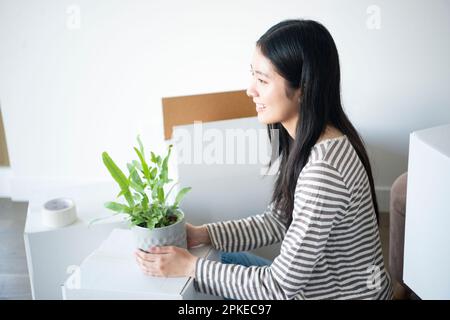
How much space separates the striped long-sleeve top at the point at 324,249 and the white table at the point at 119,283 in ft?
0.19

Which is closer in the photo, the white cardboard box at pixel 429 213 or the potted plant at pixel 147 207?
the white cardboard box at pixel 429 213

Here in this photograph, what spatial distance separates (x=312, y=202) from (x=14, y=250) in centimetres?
153

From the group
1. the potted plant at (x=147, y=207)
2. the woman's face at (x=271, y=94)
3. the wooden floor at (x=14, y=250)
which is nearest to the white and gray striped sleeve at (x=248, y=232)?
the potted plant at (x=147, y=207)

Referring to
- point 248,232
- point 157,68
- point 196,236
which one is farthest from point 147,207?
point 157,68

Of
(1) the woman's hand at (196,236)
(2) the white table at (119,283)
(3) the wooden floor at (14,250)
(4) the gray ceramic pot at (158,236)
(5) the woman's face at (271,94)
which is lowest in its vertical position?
(3) the wooden floor at (14,250)

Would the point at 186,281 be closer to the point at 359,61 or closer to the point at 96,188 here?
the point at 96,188

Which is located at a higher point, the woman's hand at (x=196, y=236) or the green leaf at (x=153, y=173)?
the green leaf at (x=153, y=173)

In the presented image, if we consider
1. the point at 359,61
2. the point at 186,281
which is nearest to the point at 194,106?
the point at 186,281

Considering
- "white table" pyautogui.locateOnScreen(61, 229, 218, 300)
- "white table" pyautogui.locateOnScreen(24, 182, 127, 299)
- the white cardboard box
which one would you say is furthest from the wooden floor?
the white cardboard box

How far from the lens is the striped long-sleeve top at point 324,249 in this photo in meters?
0.98

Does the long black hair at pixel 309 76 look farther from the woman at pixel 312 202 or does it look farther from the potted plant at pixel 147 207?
the potted plant at pixel 147 207

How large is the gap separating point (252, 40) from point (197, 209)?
38.3 inches

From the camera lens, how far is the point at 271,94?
3.60 feet

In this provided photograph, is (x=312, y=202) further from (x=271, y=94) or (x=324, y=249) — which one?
(x=271, y=94)
